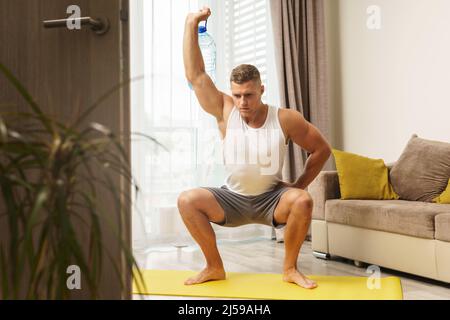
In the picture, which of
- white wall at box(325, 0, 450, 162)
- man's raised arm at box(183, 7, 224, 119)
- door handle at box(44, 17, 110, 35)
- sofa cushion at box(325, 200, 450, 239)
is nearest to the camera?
door handle at box(44, 17, 110, 35)

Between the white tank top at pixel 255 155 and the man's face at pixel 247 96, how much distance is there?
0.07 m

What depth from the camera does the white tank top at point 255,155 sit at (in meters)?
2.51

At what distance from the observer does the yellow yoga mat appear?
208 centimetres

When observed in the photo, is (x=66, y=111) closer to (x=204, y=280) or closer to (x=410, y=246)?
(x=204, y=280)

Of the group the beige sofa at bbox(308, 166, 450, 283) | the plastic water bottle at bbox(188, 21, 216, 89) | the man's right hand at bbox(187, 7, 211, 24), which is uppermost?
the plastic water bottle at bbox(188, 21, 216, 89)

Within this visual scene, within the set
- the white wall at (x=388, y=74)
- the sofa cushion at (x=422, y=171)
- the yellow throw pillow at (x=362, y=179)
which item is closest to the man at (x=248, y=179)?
the yellow throw pillow at (x=362, y=179)

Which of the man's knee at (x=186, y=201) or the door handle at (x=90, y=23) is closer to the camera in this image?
the door handle at (x=90, y=23)

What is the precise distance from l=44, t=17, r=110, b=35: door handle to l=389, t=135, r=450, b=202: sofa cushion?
227 centimetres

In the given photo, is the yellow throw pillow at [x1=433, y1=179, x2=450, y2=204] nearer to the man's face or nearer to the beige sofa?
the beige sofa

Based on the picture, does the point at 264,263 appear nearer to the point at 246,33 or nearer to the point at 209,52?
the point at 209,52

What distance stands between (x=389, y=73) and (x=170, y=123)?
1742 mm

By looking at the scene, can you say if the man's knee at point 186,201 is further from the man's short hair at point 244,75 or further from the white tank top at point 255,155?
the man's short hair at point 244,75

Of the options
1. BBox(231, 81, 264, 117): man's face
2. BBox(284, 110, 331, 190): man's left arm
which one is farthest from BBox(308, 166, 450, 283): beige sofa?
BBox(231, 81, 264, 117): man's face

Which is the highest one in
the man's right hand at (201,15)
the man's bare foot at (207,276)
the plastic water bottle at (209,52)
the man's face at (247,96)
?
the plastic water bottle at (209,52)
